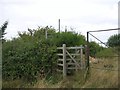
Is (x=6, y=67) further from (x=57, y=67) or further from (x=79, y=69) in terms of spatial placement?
(x=79, y=69)

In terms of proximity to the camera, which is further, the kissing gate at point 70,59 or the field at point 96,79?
the kissing gate at point 70,59

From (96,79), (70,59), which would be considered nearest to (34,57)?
(70,59)

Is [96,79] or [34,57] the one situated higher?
[34,57]

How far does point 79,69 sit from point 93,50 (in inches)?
81.6

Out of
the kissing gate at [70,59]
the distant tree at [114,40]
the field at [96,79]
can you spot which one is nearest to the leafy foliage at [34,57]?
the kissing gate at [70,59]

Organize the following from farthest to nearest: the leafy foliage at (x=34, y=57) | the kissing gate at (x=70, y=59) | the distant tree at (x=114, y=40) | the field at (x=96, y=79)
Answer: the leafy foliage at (x=34, y=57) → the kissing gate at (x=70, y=59) → the distant tree at (x=114, y=40) → the field at (x=96, y=79)

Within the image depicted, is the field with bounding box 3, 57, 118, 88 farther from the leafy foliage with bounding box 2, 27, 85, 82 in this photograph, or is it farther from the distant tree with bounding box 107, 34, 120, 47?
the leafy foliage with bounding box 2, 27, 85, 82

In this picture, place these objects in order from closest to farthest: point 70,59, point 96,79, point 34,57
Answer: point 96,79 < point 70,59 < point 34,57

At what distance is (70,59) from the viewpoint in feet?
53.8

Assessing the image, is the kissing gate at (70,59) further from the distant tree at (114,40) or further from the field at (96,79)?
the distant tree at (114,40)

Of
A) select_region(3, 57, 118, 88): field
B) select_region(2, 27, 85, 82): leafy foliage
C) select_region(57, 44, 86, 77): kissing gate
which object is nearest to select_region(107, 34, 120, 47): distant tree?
select_region(3, 57, 118, 88): field

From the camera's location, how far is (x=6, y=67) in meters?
18.1

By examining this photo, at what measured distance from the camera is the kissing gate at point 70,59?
15.8 m

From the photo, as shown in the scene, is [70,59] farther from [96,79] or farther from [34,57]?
[96,79]
